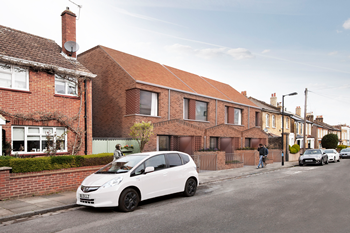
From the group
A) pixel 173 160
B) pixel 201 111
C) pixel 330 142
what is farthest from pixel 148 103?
pixel 330 142

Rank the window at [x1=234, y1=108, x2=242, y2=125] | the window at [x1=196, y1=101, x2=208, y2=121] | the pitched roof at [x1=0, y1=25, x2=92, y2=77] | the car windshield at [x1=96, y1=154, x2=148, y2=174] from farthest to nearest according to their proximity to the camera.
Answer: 1. the window at [x1=234, y1=108, x2=242, y2=125]
2. the window at [x1=196, y1=101, x2=208, y2=121]
3. the pitched roof at [x1=0, y1=25, x2=92, y2=77]
4. the car windshield at [x1=96, y1=154, x2=148, y2=174]

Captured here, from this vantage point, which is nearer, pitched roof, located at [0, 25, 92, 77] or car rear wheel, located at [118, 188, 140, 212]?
A: car rear wheel, located at [118, 188, 140, 212]

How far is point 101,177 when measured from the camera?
8016 millimetres

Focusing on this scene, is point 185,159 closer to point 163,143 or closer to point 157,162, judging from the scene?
point 157,162

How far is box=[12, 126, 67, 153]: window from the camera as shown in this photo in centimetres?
1276

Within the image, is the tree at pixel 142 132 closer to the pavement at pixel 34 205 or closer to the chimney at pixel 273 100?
the pavement at pixel 34 205

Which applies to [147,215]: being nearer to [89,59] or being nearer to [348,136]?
[89,59]

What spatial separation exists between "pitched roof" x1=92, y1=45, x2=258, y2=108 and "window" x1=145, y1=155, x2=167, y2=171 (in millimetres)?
10119

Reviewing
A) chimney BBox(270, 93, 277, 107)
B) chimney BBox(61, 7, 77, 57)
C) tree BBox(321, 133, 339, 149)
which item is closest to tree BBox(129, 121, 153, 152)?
chimney BBox(61, 7, 77, 57)

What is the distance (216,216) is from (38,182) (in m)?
6.48

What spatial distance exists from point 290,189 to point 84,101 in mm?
11410

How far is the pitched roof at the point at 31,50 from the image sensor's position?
13.4m

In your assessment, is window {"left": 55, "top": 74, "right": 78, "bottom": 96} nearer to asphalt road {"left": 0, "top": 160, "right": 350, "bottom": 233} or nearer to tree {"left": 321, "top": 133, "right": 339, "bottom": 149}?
asphalt road {"left": 0, "top": 160, "right": 350, "bottom": 233}

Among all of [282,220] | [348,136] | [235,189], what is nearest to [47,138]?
[235,189]
